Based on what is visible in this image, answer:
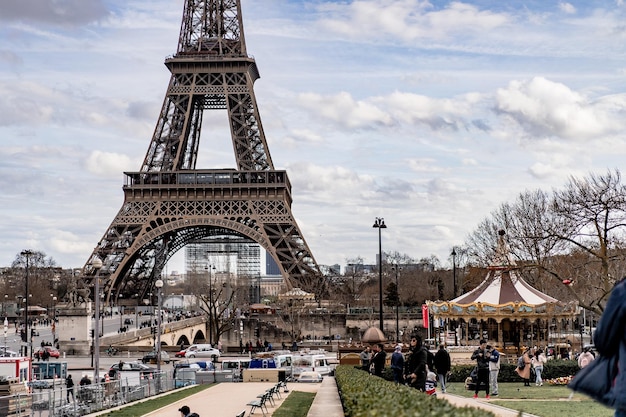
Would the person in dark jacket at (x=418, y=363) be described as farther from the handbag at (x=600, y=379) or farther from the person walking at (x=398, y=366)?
the handbag at (x=600, y=379)

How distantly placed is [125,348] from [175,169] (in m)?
26.3

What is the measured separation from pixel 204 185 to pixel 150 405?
61.5 m

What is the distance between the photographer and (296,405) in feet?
93.0

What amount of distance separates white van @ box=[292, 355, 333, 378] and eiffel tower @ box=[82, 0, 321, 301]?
36907 millimetres

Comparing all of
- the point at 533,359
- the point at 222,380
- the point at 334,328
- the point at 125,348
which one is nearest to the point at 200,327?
the point at 334,328

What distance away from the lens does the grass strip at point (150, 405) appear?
89.1 ft

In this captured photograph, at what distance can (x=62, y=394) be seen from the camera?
1141 inches

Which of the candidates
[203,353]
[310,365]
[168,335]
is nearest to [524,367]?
[310,365]

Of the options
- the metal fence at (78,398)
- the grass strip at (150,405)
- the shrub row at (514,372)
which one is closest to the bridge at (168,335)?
the metal fence at (78,398)

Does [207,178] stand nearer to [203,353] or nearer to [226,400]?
[203,353]

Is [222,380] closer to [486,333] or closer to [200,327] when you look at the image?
[486,333]

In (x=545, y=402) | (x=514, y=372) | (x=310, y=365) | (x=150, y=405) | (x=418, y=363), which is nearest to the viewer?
(x=418, y=363)

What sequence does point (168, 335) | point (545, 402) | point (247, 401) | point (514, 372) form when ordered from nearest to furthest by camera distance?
1. point (545, 402)
2. point (247, 401)
3. point (514, 372)
4. point (168, 335)

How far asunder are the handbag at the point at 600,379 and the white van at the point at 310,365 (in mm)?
40923
